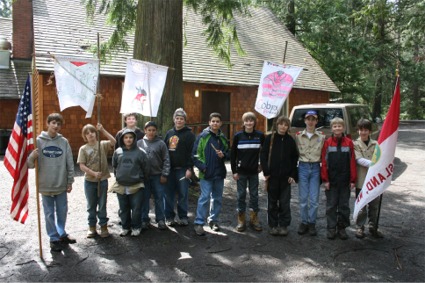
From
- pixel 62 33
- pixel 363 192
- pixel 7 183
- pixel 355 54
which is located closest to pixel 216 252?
pixel 363 192

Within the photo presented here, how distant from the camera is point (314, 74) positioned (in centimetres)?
1736

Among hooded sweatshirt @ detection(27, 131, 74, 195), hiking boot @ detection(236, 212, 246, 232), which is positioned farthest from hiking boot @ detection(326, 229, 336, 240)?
hooded sweatshirt @ detection(27, 131, 74, 195)

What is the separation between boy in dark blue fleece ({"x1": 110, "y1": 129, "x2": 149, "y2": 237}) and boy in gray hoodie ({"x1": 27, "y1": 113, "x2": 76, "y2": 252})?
623 mm

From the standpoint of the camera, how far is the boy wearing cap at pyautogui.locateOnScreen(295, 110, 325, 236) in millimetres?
5141

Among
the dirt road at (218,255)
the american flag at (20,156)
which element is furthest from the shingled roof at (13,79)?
the american flag at (20,156)

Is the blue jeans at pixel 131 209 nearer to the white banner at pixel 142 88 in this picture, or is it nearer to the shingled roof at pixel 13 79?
the white banner at pixel 142 88

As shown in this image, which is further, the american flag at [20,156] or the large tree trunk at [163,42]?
the large tree trunk at [163,42]

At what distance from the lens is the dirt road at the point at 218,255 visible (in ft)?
12.9

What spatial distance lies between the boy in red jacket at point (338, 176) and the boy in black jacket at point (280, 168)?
0.44 m

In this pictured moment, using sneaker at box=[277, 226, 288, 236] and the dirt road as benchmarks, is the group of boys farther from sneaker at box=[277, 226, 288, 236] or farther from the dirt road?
the dirt road

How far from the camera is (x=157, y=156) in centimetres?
527

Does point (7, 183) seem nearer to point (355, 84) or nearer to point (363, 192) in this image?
point (363, 192)

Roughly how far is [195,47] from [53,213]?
11.3 metres

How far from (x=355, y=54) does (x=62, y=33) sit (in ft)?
52.8
